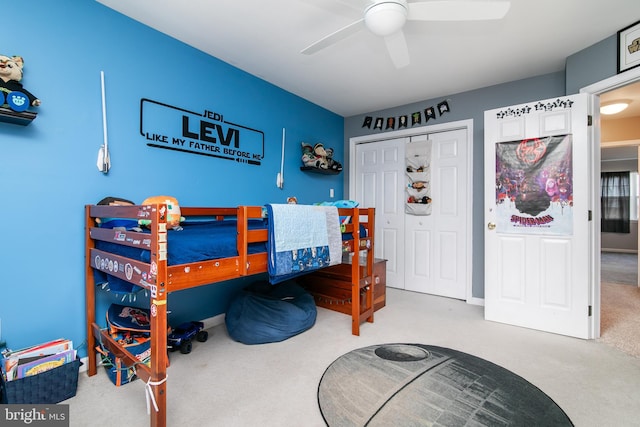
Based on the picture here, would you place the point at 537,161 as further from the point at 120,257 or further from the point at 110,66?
the point at 110,66

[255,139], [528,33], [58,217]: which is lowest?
[58,217]

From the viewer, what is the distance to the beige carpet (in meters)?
2.29

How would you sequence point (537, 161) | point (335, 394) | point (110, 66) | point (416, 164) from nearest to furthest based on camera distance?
point (335, 394) → point (110, 66) → point (537, 161) → point (416, 164)

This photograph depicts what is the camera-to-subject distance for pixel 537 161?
8.52 ft

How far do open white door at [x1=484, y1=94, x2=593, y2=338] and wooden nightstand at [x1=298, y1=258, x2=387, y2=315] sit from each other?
1.04m

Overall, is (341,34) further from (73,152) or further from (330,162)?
(330,162)

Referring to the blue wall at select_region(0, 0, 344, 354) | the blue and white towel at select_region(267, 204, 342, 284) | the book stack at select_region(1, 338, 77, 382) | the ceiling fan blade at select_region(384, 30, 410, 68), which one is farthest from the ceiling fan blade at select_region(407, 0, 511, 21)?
the book stack at select_region(1, 338, 77, 382)

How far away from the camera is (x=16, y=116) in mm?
1547

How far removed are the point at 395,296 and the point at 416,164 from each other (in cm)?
172

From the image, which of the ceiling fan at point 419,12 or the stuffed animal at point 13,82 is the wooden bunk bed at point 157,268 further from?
the ceiling fan at point 419,12

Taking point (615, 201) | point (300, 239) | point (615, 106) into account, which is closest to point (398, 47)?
point (300, 239)

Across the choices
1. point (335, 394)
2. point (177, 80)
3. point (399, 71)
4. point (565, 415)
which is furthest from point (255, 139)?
point (565, 415)

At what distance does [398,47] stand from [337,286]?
2.16 m

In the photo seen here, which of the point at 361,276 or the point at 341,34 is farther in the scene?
the point at 361,276
